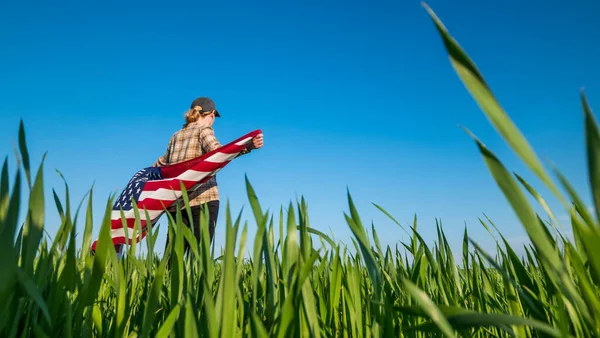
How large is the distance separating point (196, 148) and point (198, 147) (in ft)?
0.08

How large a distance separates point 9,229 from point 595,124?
39 cm

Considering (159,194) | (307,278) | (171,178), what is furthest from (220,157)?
(307,278)

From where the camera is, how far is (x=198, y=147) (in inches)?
155

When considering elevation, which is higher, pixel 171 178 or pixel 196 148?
pixel 196 148

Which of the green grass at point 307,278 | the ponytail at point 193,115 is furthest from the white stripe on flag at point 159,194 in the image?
the green grass at point 307,278

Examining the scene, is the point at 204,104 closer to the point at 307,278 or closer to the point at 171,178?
the point at 171,178

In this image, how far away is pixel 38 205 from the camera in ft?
1.40

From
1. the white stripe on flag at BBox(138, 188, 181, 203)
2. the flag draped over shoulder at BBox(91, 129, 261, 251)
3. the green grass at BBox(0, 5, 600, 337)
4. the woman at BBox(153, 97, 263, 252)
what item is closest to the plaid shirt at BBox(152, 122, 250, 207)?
the woman at BBox(153, 97, 263, 252)

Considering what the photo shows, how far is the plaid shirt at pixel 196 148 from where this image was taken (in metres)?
3.78

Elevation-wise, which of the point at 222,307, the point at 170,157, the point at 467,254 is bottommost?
the point at 222,307

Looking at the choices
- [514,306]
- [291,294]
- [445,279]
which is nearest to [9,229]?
[291,294]

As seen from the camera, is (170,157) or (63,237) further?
(170,157)

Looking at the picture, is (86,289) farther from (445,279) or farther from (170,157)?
(170,157)

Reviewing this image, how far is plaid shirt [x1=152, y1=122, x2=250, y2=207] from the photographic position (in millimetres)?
3777
